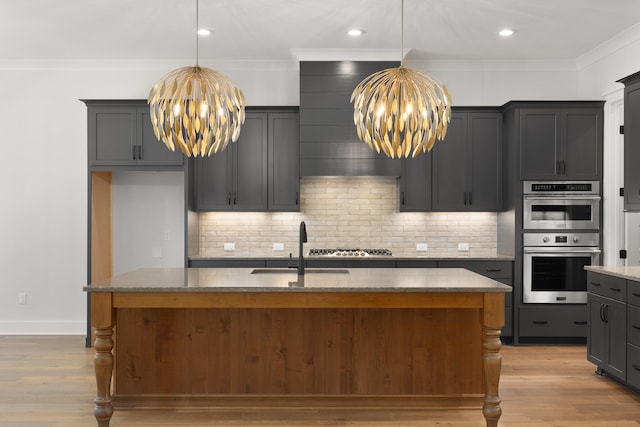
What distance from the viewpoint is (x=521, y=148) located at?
626 cm

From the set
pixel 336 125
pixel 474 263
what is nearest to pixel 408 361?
pixel 474 263

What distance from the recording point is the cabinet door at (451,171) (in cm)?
657

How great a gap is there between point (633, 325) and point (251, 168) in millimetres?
3962

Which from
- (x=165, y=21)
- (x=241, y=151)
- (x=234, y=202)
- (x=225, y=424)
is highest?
(x=165, y=21)

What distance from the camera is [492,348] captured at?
11.9ft

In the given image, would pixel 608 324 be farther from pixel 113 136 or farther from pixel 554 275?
pixel 113 136

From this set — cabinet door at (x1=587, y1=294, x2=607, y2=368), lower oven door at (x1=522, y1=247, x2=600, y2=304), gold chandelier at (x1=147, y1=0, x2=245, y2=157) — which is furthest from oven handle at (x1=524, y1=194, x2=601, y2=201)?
gold chandelier at (x1=147, y1=0, x2=245, y2=157)

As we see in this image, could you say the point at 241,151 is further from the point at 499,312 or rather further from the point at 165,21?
the point at 499,312

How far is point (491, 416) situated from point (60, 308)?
5102mm

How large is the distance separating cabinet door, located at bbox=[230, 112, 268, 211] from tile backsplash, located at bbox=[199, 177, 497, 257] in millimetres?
344

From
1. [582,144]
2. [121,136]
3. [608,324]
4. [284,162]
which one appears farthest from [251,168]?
[608,324]

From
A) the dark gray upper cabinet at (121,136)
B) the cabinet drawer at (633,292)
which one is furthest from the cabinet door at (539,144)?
the dark gray upper cabinet at (121,136)

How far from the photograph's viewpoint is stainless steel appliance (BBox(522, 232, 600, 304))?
622 centimetres

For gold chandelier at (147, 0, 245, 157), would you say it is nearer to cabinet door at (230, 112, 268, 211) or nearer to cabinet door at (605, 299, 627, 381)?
cabinet door at (230, 112, 268, 211)
